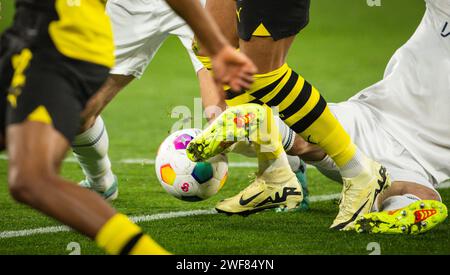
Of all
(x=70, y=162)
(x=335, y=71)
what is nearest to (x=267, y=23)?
(x=70, y=162)

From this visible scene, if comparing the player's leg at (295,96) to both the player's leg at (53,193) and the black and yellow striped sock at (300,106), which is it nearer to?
the black and yellow striped sock at (300,106)

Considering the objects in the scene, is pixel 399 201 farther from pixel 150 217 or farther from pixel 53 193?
pixel 53 193

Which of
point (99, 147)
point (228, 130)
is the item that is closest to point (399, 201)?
point (228, 130)

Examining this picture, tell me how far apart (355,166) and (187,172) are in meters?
0.93

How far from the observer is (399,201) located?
4.60 m

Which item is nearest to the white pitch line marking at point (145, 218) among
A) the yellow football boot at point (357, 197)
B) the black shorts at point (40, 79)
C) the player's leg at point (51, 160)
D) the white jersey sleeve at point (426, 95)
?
the white jersey sleeve at point (426, 95)

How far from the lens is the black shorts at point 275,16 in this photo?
4.23 m

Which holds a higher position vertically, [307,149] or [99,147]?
[307,149]

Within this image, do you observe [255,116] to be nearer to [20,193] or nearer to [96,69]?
[96,69]

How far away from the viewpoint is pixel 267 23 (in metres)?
4.25

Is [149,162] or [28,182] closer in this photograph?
[28,182]

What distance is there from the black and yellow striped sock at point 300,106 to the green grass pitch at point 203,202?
45 cm

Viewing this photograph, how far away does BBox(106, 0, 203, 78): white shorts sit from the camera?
5.50m
